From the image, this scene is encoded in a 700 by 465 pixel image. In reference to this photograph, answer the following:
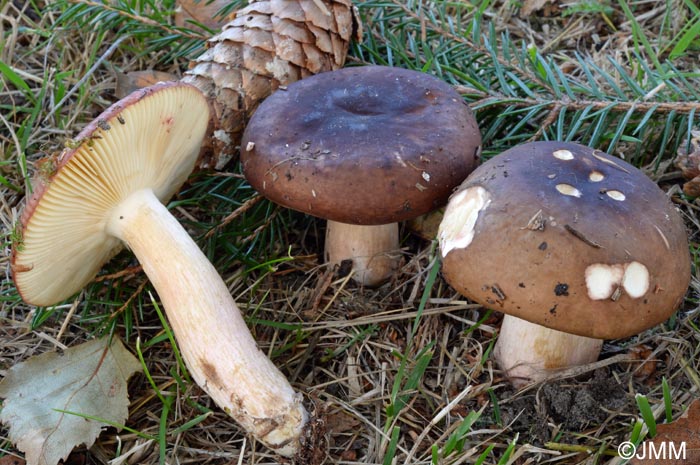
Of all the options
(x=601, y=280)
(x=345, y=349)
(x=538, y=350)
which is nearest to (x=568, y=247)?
(x=601, y=280)

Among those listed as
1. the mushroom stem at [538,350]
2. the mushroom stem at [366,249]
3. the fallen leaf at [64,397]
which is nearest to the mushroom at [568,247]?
the mushroom stem at [538,350]

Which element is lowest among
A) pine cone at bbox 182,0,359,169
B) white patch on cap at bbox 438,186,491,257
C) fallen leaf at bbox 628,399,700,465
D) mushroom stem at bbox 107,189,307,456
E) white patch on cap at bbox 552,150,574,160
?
fallen leaf at bbox 628,399,700,465

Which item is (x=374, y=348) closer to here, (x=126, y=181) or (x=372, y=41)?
(x=126, y=181)

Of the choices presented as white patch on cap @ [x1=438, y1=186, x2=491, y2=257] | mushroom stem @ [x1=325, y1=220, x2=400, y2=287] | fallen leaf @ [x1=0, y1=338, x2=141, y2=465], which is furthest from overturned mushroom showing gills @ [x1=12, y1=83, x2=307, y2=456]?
white patch on cap @ [x1=438, y1=186, x2=491, y2=257]

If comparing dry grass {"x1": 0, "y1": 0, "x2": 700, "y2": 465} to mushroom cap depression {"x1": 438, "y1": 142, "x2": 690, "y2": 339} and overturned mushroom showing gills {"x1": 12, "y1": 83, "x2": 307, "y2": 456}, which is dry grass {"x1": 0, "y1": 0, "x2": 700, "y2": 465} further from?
mushroom cap depression {"x1": 438, "y1": 142, "x2": 690, "y2": 339}

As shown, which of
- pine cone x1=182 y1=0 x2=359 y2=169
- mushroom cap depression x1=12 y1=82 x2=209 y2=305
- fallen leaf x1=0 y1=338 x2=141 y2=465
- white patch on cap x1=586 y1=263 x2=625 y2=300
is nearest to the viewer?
white patch on cap x1=586 y1=263 x2=625 y2=300

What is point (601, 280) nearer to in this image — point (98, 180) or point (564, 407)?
point (564, 407)

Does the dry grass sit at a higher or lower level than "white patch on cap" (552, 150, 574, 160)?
lower
